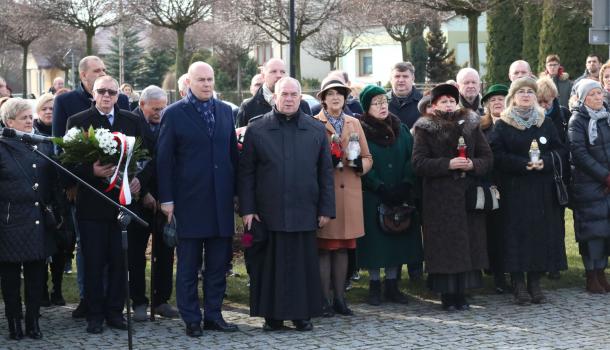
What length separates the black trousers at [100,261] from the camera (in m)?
8.70

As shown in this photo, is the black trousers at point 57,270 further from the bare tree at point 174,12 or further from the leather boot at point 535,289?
the bare tree at point 174,12

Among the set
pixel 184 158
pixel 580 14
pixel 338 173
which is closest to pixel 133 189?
pixel 184 158

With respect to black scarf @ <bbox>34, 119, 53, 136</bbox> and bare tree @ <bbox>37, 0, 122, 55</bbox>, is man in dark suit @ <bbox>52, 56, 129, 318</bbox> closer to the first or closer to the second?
black scarf @ <bbox>34, 119, 53, 136</bbox>

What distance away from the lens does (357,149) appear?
9.38 meters

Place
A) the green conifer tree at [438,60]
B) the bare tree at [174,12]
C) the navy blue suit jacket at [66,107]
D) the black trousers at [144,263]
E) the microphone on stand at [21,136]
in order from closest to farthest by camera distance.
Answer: the microphone on stand at [21,136] < the navy blue suit jacket at [66,107] < the black trousers at [144,263] < the bare tree at [174,12] < the green conifer tree at [438,60]

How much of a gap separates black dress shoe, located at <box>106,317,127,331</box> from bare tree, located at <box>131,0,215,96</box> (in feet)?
76.6

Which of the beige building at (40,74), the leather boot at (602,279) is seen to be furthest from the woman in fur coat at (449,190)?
the beige building at (40,74)

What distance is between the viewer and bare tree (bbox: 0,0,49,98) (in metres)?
36.1

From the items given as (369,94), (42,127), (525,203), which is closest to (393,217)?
(369,94)

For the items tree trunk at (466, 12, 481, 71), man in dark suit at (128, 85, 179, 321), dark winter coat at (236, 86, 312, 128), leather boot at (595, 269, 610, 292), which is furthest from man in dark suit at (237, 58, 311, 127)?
tree trunk at (466, 12, 481, 71)

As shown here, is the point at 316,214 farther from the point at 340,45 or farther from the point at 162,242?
the point at 340,45

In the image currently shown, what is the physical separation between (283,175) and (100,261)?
5.44 feet

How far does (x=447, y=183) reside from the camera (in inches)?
374

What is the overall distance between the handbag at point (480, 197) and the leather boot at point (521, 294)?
0.78m
